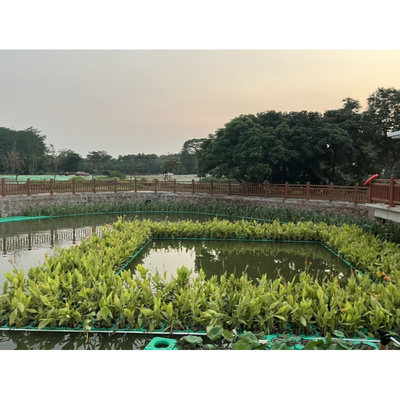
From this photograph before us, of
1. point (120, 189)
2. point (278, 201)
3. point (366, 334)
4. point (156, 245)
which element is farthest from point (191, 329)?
point (120, 189)

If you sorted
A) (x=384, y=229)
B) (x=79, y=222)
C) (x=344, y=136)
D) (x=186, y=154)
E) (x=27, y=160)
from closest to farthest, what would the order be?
1. (x=384, y=229)
2. (x=79, y=222)
3. (x=344, y=136)
4. (x=27, y=160)
5. (x=186, y=154)

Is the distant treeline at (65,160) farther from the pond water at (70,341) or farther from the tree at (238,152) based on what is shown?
the pond water at (70,341)

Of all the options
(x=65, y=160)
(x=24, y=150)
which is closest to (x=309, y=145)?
(x=65, y=160)

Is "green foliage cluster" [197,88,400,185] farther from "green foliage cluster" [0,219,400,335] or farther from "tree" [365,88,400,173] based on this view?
"green foliage cluster" [0,219,400,335]

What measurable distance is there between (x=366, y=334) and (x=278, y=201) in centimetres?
1208

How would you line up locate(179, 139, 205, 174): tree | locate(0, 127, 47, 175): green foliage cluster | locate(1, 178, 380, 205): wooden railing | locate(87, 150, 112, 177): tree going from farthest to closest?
locate(179, 139, 205, 174): tree, locate(87, 150, 112, 177): tree, locate(0, 127, 47, 175): green foliage cluster, locate(1, 178, 380, 205): wooden railing

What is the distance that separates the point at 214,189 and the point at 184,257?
11074 mm

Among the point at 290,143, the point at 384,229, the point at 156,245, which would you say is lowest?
the point at 156,245

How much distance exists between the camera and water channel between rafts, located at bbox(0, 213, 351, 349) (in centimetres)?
394

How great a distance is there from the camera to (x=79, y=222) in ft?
44.9

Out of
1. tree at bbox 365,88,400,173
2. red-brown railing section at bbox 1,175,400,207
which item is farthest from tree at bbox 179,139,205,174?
tree at bbox 365,88,400,173

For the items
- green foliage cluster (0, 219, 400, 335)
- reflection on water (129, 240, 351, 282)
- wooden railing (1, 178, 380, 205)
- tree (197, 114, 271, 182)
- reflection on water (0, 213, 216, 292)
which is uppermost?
tree (197, 114, 271, 182)

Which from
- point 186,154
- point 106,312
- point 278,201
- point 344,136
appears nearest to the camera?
point 106,312

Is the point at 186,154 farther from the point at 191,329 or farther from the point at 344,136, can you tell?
the point at 191,329
